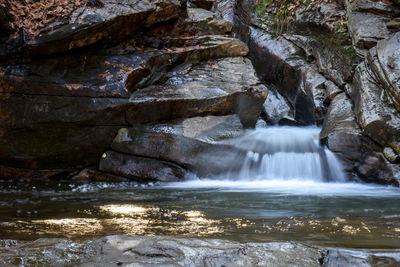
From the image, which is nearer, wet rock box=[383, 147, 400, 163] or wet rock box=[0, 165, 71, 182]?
wet rock box=[383, 147, 400, 163]

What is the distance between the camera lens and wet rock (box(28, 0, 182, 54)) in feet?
25.9

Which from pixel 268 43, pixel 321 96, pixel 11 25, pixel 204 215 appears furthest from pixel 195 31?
pixel 204 215

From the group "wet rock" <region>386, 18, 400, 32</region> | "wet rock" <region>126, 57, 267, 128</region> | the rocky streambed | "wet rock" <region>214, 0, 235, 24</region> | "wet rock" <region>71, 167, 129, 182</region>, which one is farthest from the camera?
"wet rock" <region>214, 0, 235, 24</region>

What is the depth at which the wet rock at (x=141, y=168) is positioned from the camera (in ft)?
26.3

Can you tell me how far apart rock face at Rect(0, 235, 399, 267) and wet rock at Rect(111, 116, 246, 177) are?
5368mm

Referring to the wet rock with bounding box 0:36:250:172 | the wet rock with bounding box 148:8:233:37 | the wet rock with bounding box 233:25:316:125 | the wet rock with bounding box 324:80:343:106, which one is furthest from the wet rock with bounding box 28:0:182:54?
the wet rock with bounding box 324:80:343:106

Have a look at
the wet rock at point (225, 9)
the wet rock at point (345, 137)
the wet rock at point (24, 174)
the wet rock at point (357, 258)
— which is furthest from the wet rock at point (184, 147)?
the wet rock at point (225, 9)

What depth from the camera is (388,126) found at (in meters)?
A: 7.27

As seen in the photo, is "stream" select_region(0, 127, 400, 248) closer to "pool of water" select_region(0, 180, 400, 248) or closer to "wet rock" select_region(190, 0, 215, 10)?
"pool of water" select_region(0, 180, 400, 248)

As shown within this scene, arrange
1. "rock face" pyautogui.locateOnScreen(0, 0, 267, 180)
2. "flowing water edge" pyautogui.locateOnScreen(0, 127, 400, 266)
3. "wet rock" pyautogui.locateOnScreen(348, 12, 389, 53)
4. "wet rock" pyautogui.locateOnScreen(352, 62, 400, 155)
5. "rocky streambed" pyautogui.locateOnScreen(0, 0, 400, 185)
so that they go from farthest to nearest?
"wet rock" pyautogui.locateOnScreen(348, 12, 389, 53), "rock face" pyautogui.locateOnScreen(0, 0, 267, 180), "rocky streambed" pyautogui.locateOnScreen(0, 0, 400, 185), "wet rock" pyautogui.locateOnScreen(352, 62, 400, 155), "flowing water edge" pyautogui.locateOnScreen(0, 127, 400, 266)

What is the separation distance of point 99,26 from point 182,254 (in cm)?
737

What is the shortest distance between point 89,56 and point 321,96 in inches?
284

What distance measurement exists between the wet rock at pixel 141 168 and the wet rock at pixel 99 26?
10.1 ft

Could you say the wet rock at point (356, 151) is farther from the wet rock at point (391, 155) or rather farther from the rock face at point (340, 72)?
the wet rock at point (391, 155)
